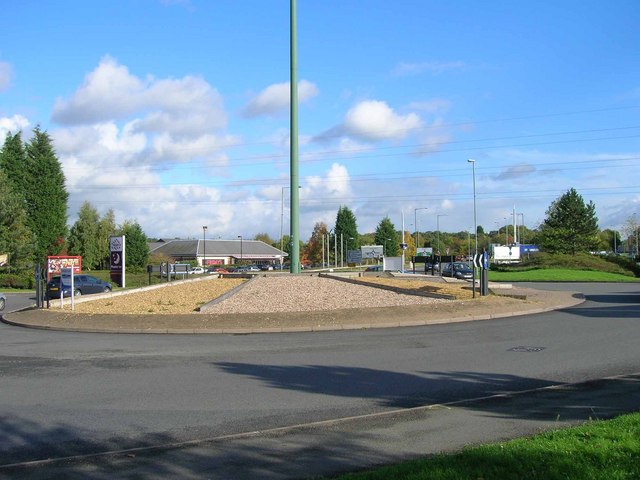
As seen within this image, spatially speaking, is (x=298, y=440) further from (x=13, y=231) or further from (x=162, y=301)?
(x=13, y=231)

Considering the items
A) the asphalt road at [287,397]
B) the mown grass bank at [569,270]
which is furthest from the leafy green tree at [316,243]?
the asphalt road at [287,397]

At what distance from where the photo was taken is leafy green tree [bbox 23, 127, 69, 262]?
226ft

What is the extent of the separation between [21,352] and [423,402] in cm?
1048

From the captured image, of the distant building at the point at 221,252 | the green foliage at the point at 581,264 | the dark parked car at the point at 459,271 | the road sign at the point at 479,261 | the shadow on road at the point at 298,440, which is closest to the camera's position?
the shadow on road at the point at 298,440

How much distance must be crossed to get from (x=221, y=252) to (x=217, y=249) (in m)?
1.35

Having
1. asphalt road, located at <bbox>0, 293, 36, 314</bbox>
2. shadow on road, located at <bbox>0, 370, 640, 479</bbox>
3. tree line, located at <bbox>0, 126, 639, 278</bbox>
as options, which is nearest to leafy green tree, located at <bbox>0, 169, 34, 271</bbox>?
tree line, located at <bbox>0, 126, 639, 278</bbox>

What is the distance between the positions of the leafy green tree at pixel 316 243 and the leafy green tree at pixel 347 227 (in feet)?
15.1

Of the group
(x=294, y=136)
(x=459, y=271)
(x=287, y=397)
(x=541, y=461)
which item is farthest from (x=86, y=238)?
(x=541, y=461)

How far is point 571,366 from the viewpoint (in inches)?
441

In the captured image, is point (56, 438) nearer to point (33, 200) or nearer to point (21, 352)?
point (21, 352)

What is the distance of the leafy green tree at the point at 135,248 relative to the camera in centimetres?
7775

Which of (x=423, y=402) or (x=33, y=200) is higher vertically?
(x=33, y=200)

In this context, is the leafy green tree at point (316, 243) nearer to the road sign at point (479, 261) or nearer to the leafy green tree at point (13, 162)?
the leafy green tree at point (13, 162)

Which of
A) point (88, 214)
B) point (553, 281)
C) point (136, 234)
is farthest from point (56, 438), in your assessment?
point (88, 214)
